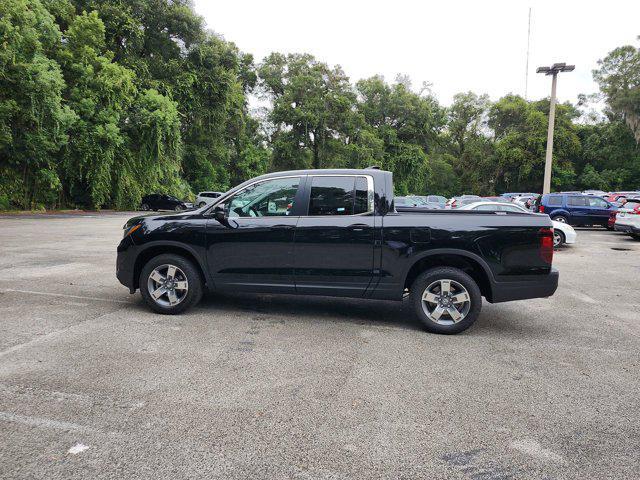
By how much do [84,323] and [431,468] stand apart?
14.6ft

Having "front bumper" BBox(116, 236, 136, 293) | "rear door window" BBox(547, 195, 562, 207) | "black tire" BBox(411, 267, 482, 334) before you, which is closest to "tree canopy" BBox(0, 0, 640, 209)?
"front bumper" BBox(116, 236, 136, 293)

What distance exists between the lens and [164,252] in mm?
6031

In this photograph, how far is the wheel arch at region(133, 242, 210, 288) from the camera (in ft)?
19.1

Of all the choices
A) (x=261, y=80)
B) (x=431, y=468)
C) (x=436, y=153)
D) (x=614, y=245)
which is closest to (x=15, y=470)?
(x=431, y=468)

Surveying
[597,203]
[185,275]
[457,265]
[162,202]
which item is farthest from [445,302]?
[162,202]

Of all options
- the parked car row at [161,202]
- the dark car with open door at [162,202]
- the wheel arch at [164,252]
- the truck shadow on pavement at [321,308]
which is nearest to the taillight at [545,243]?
the truck shadow on pavement at [321,308]

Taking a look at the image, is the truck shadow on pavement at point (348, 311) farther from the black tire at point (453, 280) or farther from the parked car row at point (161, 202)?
the parked car row at point (161, 202)

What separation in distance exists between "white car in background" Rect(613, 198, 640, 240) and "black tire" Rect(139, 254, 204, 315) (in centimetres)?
1669

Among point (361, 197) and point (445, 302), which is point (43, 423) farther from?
point (445, 302)

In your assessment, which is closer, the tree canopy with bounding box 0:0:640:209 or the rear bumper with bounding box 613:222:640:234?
Answer: the rear bumper with bounding box 613:222:640:234

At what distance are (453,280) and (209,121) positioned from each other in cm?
3606

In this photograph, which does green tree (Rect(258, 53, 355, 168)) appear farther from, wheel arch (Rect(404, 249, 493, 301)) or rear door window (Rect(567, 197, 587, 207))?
wheel arch (Rect(404, 249, 493, 301))

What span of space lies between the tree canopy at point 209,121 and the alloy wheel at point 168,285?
21.7 m

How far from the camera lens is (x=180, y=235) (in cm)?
581
